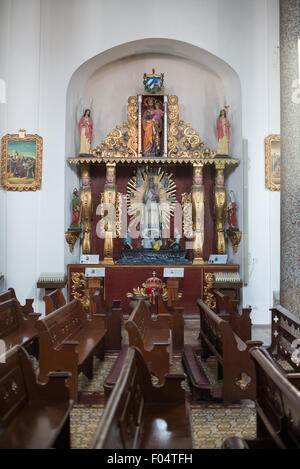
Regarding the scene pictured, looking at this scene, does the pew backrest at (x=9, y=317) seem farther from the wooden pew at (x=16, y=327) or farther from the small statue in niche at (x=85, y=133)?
the small statue in niche at (x=85, y=133)

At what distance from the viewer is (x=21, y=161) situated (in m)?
8.66

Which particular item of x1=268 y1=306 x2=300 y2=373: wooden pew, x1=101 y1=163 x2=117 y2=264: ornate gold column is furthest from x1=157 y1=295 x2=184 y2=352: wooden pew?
x1=101 y1=163 x2=117 y2=264: ornate gold column

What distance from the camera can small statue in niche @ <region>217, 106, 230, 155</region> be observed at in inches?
354

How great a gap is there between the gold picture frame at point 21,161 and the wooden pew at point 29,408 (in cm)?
624

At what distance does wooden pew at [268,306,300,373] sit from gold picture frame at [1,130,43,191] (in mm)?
5795

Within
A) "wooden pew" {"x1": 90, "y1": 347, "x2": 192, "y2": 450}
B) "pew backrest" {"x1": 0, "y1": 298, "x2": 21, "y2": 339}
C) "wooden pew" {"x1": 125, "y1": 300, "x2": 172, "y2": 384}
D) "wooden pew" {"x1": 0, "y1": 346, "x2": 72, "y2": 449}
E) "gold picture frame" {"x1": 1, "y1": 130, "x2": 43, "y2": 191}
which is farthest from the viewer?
"gold picture frame" {"x1": 1, "y1": 130, "x2": 43, "y2": 191}

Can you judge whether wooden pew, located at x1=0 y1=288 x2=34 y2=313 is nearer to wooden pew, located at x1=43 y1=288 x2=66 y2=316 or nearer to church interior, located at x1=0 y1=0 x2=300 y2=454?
church interior, located at x1=0 y1=0 x2=300 y2=454

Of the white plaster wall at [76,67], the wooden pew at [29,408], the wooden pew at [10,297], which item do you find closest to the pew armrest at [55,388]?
the wooden pew at [29,408]

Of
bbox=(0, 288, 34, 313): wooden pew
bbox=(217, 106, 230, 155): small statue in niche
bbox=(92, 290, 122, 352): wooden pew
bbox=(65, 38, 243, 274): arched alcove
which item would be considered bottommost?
bbox=(92, 290, 122, 352): wooden pew

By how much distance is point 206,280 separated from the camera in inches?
340

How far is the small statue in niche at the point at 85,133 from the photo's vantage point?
9070 millimetres

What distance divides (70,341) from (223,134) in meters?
6.39

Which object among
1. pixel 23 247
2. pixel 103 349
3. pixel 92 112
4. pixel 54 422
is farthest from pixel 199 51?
pixel 54 422
